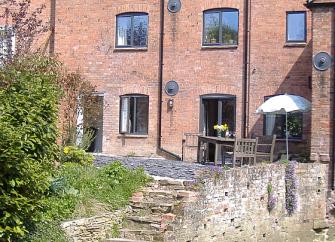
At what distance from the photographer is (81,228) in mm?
10867

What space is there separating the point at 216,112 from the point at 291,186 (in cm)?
608

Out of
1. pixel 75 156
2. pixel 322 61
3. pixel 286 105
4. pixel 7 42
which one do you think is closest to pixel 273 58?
pixel 286 105

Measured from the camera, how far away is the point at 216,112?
72.7 feet

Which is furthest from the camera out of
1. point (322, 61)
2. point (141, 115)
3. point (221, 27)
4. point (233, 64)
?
point (141, 115)

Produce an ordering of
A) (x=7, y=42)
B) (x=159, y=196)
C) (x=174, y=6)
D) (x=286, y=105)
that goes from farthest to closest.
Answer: (x=174, y=6), (x=7, y=42), (x=286, y=105), (x=159, y=196)

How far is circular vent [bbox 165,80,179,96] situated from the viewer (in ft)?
73.5

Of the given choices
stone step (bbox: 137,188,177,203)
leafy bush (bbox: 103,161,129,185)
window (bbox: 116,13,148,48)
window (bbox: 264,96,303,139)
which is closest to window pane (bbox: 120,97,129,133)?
window (bbox: 116,13,148,48)

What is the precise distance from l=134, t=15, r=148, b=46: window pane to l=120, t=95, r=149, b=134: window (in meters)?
2.07

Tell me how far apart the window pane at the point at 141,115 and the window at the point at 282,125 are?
4562 millimetres

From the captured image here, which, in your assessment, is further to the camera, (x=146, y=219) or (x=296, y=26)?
(x=296, y=26)

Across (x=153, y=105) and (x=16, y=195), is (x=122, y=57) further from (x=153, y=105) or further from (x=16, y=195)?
(x=16, y=195)

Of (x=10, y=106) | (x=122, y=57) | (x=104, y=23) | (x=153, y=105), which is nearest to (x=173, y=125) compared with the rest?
(x=153, y=105)

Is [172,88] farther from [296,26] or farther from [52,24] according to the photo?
[52,24]

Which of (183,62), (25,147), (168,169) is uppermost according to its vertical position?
(183,62)
